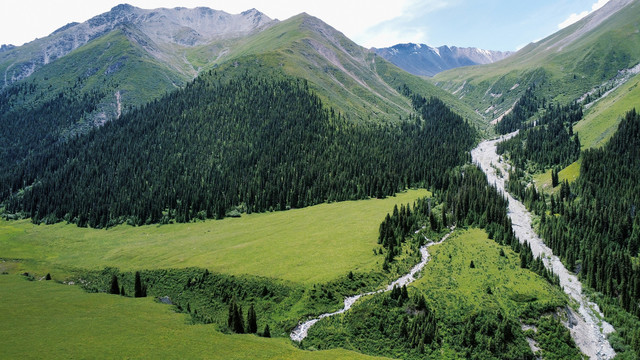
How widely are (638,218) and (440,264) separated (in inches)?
3086

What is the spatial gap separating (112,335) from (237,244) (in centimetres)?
6189

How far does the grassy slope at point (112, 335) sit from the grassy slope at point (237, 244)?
27.9 metres

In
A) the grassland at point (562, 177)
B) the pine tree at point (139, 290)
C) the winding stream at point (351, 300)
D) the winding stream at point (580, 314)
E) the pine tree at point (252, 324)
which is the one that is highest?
the pine tree at point (139, 290)

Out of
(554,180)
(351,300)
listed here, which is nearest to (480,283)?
(351,300)

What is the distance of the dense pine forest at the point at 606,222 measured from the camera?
281 ft

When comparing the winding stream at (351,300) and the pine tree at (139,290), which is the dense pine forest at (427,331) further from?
the pine tree at (139,290)

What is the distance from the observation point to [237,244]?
115 metres

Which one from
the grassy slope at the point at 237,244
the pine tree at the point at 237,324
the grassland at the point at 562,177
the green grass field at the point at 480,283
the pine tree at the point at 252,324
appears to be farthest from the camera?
the grassland at the point at 562,177

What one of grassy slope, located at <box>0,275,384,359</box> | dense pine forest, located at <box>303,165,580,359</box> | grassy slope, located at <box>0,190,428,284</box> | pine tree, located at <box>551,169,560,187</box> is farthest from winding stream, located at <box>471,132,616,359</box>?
grassy slope, located at <box>0,275,384,359</box>

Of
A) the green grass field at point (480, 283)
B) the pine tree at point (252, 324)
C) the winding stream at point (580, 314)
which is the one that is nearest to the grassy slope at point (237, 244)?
the green grass field at point (480, 283)

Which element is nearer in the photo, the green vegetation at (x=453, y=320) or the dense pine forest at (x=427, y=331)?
the dense pine forest at (x=427, y=331)

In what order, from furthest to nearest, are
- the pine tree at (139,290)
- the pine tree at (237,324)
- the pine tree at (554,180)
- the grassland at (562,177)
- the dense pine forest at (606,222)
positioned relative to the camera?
the pine tree at (554,180), the grassland at (562,177), the dense pine forest at (606,222), the pine tree at (139,290), the pine tree at (237,324)

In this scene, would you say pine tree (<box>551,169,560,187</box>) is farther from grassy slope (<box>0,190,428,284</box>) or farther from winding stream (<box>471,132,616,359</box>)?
grassy slope (<box>0,190,428,284</box>)

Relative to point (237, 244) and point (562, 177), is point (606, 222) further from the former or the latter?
point (237, 244)
